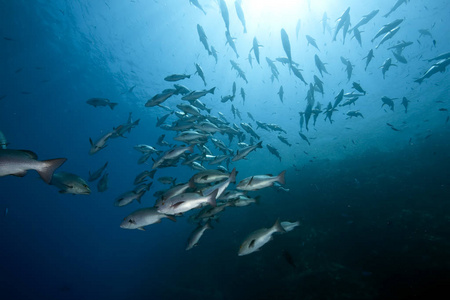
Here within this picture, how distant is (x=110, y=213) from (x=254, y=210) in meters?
89.8

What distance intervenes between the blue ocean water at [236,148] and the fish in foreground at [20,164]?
5.39m

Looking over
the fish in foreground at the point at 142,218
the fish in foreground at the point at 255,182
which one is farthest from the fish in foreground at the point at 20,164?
the fish in foreground at the point at 255,182

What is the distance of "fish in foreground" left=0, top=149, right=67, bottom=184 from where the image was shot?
2.36 m

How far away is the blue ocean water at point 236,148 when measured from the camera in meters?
7.60

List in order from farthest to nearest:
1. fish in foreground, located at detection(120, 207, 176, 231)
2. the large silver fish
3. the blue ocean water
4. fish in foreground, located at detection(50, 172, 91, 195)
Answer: the blue ocean water, fish in foreground, located at detection(50, 172, 91, 195), fish in foreground, located at detection(120, 207, 176, 231), the large silver fish

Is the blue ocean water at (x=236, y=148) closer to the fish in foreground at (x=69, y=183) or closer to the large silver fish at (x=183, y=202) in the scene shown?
the large silver fish at (x=183, y=202)

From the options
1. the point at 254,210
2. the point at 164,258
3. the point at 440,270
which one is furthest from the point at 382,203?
the point at 164,258

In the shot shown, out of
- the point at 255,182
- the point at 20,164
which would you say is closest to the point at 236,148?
the point at 255,182

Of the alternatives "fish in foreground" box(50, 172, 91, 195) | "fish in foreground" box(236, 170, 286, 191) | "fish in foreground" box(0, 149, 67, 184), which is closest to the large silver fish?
"fish in foreground" box(236, 170, 286, 191)

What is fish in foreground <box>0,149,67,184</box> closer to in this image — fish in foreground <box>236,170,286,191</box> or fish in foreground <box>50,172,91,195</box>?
fish in foreground <box>50,172,91,195</box>

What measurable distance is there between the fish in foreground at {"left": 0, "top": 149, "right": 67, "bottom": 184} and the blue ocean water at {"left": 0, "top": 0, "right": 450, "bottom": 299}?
5388mm

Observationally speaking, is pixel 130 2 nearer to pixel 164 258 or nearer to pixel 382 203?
pixel 164 258

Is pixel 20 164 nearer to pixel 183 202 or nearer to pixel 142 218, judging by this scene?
pixel 142 218

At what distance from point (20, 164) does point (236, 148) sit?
3173 cm
